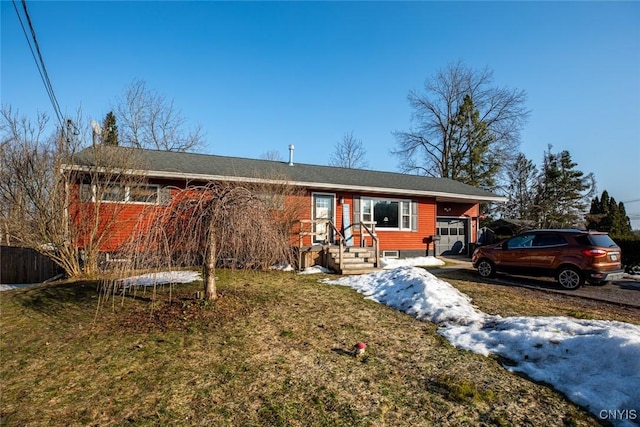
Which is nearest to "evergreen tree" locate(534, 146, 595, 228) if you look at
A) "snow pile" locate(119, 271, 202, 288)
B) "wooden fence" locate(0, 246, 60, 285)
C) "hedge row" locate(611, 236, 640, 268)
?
"hedge row" locate(611, 236, 640, 268)

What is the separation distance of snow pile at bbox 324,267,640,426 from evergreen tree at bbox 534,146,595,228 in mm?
28390

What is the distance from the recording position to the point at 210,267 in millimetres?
5812

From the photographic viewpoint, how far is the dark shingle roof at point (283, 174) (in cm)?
1124

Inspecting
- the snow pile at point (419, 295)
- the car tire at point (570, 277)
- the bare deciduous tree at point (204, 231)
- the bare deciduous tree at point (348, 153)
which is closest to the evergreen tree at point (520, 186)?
the bare deciduous tree at point (348, 153)

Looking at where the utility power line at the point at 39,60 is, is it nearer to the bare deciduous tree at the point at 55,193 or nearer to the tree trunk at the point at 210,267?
the bare deciduous tree at the point at 55,193

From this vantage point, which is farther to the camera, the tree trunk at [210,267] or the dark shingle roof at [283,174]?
the dark shingle roof at [283,174]

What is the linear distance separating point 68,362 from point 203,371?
1.73 meters

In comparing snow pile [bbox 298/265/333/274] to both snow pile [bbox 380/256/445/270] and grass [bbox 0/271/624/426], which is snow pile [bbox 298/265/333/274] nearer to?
snow pile [bbox 380/256/445/270]

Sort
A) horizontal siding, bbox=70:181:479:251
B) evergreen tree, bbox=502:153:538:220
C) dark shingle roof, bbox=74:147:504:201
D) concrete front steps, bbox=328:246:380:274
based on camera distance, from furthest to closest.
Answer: evergreen tree, bbox=502:153:538:220 → dark shingle roof, bbox=74:147:504:201 → concrete front steps, bbox=328:246:380:274 → horizontal siding, bbox=70:181:479:251

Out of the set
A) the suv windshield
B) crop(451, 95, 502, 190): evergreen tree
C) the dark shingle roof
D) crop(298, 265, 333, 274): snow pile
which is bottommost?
crop(298, 265, 333, 274): snow pile

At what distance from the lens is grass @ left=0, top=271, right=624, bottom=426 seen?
2920 mm

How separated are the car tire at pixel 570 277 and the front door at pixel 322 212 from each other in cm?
770

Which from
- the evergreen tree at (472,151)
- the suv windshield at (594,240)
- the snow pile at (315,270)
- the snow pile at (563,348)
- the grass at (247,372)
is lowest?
the grass at (247,372)

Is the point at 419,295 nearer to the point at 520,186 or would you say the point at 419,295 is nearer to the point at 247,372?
the point at 247,372
